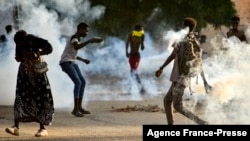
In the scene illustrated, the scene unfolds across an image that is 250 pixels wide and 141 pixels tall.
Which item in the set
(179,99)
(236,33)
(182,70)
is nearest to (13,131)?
(179,99)

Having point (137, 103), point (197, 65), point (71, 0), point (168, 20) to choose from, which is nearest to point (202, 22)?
point (168, 20)

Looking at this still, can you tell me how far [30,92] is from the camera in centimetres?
780

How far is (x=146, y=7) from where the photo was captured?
2006 cm

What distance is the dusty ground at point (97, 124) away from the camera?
7.66m

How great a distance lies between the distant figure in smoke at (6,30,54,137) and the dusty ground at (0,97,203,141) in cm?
24

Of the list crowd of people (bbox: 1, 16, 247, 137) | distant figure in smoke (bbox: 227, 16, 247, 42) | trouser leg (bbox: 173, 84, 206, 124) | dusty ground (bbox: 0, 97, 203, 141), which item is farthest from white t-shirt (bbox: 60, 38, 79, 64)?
distant figure in smoke (bbox: 227, 16, 247, 42)

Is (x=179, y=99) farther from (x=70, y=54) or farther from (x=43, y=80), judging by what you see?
(x=70, y=54)

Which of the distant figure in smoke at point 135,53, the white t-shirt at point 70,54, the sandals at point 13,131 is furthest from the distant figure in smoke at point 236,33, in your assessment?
the sandals at point 13,131

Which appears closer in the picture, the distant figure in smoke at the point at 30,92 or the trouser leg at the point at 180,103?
the trouser leg at the point at 180,103

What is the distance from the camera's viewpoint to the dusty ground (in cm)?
766

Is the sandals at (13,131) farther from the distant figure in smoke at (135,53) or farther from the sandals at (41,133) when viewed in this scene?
the distant figure in smoke at (135,53)

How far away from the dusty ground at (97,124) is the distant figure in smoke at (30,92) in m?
0.24

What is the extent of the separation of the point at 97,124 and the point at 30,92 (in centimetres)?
139

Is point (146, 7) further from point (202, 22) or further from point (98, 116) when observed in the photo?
point (98, 116)
